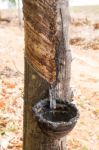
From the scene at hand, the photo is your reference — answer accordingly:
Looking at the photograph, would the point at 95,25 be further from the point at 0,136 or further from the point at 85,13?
the point at 0,136

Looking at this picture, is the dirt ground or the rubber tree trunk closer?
the rubber tree trunk

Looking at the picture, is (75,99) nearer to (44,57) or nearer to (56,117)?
(56,117)

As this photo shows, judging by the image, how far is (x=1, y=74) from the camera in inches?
443

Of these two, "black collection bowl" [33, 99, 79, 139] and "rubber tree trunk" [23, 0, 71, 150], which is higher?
"rubber tree trunk" [23, 0, 71, 150]

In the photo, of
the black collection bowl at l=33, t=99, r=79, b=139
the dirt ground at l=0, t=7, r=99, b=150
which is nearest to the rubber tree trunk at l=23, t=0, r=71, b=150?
the black collection bowl at l=33, t=99, r=79, b=139

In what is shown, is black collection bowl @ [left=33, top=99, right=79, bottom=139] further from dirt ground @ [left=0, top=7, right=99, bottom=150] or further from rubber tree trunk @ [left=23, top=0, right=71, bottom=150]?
dirt ground @ [left=0, top=7, right=99, bottom=150]

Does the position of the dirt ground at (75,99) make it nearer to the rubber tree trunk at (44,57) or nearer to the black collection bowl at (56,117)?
the rubber tree trunk at (44,57)

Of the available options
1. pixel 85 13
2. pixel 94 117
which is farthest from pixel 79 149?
pixel 85 13


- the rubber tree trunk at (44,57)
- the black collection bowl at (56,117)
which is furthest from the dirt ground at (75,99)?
the black collection bowl at (56,117)

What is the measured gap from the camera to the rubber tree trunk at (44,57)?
2.99 metres

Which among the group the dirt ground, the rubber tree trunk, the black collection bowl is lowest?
the dirt ground

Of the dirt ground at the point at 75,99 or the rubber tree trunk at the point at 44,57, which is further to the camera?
the dirt ground at the point at 75,99

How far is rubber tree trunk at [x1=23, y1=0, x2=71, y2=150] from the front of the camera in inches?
118

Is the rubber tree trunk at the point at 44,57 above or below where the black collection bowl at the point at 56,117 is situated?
above
